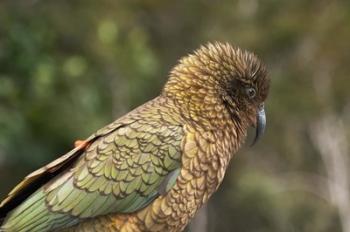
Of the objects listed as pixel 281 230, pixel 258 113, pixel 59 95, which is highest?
pixel 59 95

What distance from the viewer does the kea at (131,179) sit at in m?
5.28

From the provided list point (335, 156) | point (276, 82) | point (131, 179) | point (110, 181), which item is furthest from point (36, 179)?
point (335, 156)

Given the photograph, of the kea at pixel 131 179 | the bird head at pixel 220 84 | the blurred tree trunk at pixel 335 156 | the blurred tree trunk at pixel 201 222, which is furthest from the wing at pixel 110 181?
the blurred tree trunk at pixel 335 156

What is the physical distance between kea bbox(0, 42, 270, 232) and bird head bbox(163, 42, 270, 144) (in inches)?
2.6

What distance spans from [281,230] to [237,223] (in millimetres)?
1962

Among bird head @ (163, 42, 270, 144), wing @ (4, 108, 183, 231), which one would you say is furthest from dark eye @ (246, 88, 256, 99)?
wing @ (4, 108, 183, 231)

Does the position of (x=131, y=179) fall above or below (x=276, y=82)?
below

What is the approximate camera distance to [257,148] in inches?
965

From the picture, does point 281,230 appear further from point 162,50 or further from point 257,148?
point 162,50

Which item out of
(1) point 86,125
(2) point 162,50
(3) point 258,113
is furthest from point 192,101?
Result: (2) point 162,50

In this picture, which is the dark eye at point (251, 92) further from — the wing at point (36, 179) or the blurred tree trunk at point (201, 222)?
the blurred tree trunk at point (201, 222)

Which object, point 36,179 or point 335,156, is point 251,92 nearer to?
point 36,179

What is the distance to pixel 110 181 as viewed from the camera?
5.36m

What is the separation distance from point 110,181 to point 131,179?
0.11 meters
